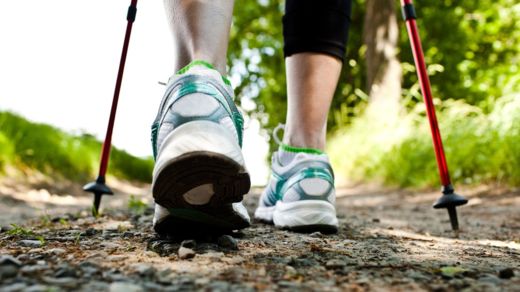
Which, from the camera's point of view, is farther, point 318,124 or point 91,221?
point 91,221

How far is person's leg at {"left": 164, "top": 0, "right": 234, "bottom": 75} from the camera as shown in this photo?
4.44ft

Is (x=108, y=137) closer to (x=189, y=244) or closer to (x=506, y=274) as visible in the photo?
(x=189, y=244)

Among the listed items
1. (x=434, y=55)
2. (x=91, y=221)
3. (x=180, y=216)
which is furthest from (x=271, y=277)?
(x=434, y=55)

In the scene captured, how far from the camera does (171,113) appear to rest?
4.08 ft

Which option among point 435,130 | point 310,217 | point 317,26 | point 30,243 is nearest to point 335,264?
point 310,217

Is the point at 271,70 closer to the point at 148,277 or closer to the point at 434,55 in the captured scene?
the point at 434,55

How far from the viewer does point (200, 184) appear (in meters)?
1.16

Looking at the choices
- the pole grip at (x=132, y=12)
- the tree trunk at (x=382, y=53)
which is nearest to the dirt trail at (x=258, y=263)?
the pole grip at (x=132, y=12)

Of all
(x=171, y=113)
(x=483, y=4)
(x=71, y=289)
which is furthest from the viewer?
(x=483, y=4)

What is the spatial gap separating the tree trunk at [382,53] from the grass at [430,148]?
51cm

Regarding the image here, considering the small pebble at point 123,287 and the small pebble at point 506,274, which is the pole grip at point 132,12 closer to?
the small pebble at point 123,287

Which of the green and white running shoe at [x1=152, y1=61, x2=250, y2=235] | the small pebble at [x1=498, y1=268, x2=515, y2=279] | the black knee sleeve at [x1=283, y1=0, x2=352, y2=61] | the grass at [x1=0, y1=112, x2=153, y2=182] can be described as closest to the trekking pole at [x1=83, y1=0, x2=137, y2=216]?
the black knee sleeve at [x1=283, y1=0, x2=352, y2=61]

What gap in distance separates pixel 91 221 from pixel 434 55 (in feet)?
33.0

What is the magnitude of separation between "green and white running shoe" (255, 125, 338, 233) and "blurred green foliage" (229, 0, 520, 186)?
9.21 ft
